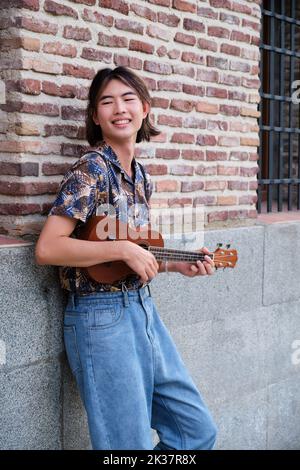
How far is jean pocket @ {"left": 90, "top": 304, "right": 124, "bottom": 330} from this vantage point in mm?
2783

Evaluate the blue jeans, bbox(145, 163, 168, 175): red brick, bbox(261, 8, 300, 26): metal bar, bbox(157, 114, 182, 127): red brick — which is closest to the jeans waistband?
the blue jeans

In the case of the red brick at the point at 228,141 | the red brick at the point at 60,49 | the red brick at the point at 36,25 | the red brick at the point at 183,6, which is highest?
the red brick at the point at 183,6

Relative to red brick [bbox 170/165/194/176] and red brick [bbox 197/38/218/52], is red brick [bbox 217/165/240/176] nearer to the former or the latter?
red brick [bbox 170/165/194/176]

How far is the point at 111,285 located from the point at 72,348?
0.34 m

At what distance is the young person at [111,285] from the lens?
2.65m

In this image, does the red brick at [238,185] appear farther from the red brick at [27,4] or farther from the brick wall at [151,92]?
the red brick at [27,4]

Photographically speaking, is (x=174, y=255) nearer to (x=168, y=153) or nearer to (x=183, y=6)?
(x=168, y=153)

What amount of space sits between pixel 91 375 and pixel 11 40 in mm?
1458

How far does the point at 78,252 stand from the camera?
2613 mm

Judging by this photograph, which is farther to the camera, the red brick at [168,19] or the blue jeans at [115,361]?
the red brick at [168,19]

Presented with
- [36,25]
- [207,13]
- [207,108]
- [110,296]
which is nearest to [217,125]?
[207,108]

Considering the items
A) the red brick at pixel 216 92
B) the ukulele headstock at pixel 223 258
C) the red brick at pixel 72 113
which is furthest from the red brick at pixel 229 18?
the ukulele headstock at pixel 223 258

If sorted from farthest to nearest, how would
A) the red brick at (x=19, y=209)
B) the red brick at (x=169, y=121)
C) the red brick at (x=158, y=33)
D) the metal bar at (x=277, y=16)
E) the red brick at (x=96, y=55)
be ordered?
1. the metal bar at (x=277, y=16)
2. the red brick at (x=169, y=121)
3. the red brick at (x=158, y=33)
4. the red brick at (x=96, y=55)
5. the red brick at (x=19, y=209)

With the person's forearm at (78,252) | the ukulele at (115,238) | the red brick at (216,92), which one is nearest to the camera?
the person's forearm at (78,252)
